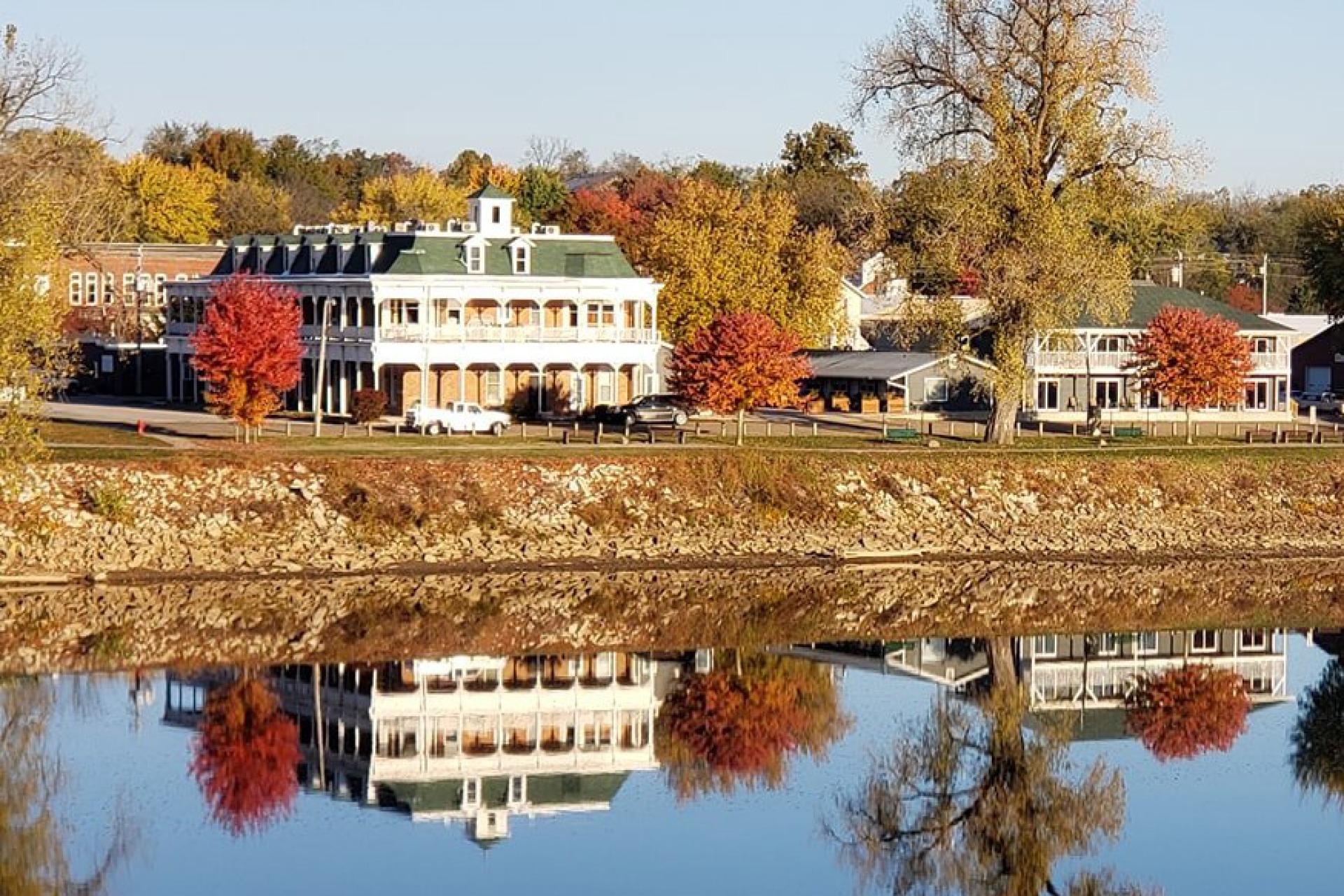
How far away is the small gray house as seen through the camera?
91.2 m

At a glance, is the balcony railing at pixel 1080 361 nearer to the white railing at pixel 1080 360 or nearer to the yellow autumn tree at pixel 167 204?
the white railing at pixel 1080 360

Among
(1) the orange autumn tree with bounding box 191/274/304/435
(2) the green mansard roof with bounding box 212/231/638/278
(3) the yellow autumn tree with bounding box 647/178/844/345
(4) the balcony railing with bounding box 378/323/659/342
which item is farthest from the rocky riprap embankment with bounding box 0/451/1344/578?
(3) the yellow autumn tree with bounding box 647/178/844/345

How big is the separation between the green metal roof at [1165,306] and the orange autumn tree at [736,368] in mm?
20444

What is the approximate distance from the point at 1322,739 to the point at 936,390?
162 ft

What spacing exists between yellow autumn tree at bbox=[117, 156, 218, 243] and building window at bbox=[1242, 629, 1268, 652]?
89877 millimetres

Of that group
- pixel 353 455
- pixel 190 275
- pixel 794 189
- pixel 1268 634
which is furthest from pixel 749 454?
pixel 794 189

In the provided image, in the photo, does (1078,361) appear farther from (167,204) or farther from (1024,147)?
(167,204)

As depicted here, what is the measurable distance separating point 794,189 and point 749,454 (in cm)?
8178

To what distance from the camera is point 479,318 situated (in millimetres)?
82125

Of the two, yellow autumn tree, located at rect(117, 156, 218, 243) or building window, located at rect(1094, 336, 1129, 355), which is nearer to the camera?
building window, located at rect(1094, 336, 1129, 355)

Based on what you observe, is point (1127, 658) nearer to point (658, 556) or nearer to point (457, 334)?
point (658, 556)

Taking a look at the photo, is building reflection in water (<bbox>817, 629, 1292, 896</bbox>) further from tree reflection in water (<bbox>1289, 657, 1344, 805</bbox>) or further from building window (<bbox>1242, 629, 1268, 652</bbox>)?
tree reflection in water (<bbox>1289, 657, 1344, 805</bbox>)

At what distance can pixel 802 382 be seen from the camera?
95500 millimetres

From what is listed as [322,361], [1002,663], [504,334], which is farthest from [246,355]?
[1002,663]
